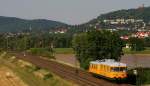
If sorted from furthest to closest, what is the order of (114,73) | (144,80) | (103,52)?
1. (103,52)
2. (144,80)
3. (114,73)

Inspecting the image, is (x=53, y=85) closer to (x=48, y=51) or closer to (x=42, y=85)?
(x=42, y=85)

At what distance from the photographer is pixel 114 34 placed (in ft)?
305

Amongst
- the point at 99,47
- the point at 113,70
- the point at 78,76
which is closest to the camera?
the point at 113,70

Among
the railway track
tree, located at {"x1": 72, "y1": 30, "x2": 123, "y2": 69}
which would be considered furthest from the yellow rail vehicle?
tree, located at {"x1": 72, "y1": 30, "x2": 123, "y2": 69}

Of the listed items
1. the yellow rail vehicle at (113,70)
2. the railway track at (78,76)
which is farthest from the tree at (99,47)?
the yellow rail vehicle at (113,70)

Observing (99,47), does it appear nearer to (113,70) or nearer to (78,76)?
(78,76)

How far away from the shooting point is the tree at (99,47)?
8919 centimetres

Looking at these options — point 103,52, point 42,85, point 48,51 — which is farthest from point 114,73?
point 48,51

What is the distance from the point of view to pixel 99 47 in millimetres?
89688

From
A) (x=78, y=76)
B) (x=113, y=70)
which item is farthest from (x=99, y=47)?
(x=113, y=70)

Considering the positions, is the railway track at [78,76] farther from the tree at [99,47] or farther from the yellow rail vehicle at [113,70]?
the tree at [99,47]

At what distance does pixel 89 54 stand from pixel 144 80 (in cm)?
3106

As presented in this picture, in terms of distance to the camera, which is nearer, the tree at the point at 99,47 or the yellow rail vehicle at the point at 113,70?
the yellow rail vehicle at the point at 113,70

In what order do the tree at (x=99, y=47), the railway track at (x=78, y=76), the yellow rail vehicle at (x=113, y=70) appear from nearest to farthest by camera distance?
the yellow rail vehicle at (x=113, y=70) → the railway track at (x=78, y=76) → the tree at (x=99, y=47)
